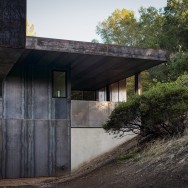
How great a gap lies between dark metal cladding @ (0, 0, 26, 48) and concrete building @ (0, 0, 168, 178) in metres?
7.56

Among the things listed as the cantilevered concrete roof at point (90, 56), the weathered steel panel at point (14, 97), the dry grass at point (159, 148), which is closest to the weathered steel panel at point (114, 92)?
the cantilevered concrete roof at point (90, 56)

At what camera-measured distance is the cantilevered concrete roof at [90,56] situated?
13.6 meters

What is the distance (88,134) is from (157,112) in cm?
501

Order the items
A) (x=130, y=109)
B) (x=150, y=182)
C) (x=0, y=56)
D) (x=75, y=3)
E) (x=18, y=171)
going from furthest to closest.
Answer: (x=75, y=3)
(x=18, y=171)
(x=130, y=109)
(x=150, y=182)
(x=0, y=56)

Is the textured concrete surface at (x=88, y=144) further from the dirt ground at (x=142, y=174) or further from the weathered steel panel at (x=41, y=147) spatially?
the dirt ground at (x=142, y=174)

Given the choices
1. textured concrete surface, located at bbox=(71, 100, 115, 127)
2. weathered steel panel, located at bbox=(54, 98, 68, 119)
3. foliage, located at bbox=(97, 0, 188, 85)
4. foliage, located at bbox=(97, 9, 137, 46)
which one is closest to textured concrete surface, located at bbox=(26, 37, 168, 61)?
foliage, located at bbox=(97, 0, 188, 85)

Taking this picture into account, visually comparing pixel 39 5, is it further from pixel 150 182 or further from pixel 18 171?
pixel 150 182

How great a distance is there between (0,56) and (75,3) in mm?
51652

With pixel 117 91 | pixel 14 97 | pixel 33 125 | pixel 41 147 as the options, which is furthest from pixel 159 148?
pixel 117 91

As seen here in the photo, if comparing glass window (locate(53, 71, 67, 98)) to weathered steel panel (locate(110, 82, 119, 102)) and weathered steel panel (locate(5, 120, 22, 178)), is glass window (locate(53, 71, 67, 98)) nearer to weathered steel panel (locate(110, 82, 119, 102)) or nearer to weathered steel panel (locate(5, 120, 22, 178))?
weathered steel panel (locate(5, 120, 22, 178))

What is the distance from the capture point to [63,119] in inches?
629

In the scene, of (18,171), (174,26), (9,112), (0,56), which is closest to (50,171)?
(18,171)

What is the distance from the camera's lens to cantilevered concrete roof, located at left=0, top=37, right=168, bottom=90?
1362cm

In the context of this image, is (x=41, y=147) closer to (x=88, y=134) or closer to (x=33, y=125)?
(x=33, y=125)
